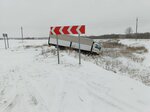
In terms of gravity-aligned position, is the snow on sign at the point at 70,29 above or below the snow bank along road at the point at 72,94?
above

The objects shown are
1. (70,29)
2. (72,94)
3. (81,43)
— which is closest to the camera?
(72,94)

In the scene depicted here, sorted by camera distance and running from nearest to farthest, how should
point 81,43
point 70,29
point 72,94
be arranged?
point 72,94 < point 70,29 < point 81,43

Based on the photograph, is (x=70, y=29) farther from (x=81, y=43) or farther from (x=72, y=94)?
(x=81, y=43)

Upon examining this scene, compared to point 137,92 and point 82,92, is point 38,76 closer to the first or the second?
point 82,92

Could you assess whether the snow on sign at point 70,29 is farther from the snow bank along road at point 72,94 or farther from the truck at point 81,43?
the truck at point 81,43

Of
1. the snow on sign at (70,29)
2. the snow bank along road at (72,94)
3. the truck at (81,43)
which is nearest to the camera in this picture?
the snow bank along road at (72,94)

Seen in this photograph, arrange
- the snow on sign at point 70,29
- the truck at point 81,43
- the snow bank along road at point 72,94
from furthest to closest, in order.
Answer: the truck at point 81,43
the snow on sign at point 70,29
the snow bank along road at point 72,94

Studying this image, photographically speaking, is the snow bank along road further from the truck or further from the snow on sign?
the truck

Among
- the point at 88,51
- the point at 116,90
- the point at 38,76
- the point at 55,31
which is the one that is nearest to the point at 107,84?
the point at 116,90

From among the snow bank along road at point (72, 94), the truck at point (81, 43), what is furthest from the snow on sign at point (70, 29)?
the truck at point (81, 43)

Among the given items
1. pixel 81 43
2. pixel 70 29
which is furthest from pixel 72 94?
pixel 81 43

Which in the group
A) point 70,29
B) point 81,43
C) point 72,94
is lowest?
point 72,94

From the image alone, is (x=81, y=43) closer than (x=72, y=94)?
No

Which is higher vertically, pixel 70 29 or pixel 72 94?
pixel 70 29
